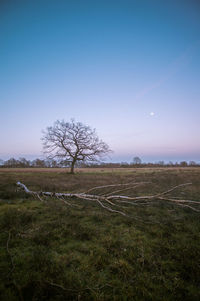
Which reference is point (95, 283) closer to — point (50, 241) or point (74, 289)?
point (74, 289)

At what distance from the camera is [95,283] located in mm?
2209

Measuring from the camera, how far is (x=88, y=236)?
370cm

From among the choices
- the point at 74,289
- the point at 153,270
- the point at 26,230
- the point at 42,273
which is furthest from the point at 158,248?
the point at 26,230

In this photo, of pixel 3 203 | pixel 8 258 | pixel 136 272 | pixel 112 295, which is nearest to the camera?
pixel 112 295

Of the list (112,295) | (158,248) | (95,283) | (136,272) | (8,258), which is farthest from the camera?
(158,248)

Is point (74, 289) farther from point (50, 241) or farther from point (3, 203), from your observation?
point (3, 203)

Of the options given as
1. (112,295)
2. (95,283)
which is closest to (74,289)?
(95,283)

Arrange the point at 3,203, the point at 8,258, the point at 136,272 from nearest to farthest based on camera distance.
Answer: the point at 136,272 → the point at 8,258 → the point at 3,203

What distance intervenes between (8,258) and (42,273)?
1076 millimetres

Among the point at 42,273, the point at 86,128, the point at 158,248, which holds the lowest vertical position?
the point at 158,248

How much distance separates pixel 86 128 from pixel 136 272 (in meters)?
23.7

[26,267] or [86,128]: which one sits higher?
[86,128]

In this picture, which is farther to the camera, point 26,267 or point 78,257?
point 78,257

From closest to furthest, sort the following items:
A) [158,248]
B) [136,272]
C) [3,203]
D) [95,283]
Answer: [95,283] < [136,272] < [158,248] < [3,203]
